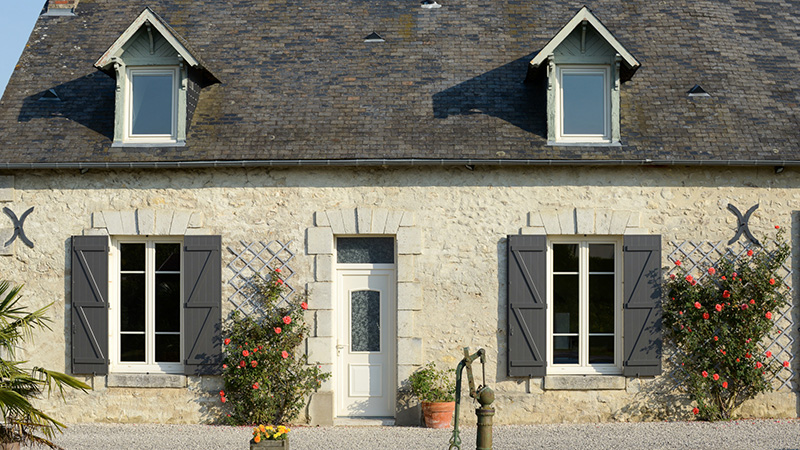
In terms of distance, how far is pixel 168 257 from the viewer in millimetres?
9734

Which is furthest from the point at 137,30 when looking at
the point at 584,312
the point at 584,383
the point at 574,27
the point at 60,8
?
the point at 584,383

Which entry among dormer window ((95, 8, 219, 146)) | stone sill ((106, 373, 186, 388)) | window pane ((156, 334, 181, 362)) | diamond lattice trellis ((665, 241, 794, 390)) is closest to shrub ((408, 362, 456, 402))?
diamond lattice trellis ((665, 241, 794, 390))

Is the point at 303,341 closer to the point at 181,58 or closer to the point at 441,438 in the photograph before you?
the point at 441,438

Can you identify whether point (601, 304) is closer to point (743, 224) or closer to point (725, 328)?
point (725, 328)

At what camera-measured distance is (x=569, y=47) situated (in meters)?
9.85

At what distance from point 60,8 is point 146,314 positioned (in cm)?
523

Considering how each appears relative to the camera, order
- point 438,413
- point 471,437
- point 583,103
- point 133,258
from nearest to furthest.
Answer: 1. point 471,437
2. point 438,413
3. point 133,258
4. point 583,103

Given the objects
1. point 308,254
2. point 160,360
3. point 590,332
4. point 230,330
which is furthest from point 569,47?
point 160,360

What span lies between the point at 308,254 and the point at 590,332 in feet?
11.7

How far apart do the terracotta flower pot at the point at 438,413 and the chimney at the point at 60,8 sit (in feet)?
25.9

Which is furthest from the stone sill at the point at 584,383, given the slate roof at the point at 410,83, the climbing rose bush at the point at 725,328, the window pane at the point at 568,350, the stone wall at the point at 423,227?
the slate roof at the point at 410,83

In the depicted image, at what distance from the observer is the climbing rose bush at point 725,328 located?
30.4ft

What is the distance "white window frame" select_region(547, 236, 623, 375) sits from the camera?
953cm

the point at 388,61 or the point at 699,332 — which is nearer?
the point at 699,332
